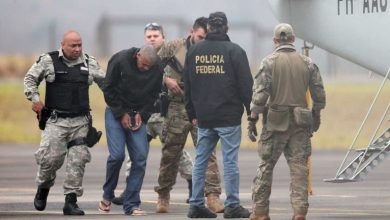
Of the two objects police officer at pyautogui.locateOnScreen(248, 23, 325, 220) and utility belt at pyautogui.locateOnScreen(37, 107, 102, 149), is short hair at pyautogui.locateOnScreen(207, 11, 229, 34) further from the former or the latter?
utility belt at pyautogui.locateOnScreen(37, 107, 102, 149)

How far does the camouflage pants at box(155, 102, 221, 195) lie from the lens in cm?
1573

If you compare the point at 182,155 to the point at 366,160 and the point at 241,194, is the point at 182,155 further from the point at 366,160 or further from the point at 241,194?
the point at 366,160

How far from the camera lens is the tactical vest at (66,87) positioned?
15.2 metres

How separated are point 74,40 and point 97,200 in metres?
2.71

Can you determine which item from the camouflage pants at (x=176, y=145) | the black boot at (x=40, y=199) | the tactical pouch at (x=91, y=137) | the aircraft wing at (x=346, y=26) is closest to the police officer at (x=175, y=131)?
the camouflage pants at (x=176, y=145)

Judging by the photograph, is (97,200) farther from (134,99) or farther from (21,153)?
(21,153)

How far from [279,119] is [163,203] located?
2.12m

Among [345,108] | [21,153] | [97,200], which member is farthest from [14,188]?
[345,108]

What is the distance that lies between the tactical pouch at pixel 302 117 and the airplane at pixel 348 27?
1533 millimetres

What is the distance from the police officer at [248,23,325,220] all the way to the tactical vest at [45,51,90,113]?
6.52ft

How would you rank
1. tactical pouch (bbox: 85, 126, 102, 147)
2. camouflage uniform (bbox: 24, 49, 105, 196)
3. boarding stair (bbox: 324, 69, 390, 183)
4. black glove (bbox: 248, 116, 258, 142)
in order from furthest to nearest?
tactical pouch (bbox: 85, 126, 102, 147) → camouflage uniform (bbox: 24, 49, 105, 196) → boarding stair (bbox: 324, 69, 390, 183) → black glove (bbox: 248, 116, 258, 142)

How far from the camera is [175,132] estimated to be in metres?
15.8

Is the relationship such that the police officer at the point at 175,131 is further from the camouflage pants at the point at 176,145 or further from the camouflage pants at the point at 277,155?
the camouflage pants at the point at 277,155

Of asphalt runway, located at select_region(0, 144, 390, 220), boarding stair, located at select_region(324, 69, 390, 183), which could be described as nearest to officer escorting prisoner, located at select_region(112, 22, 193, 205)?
asphalt runway, located at select_region(0, 144, 390, 220)
